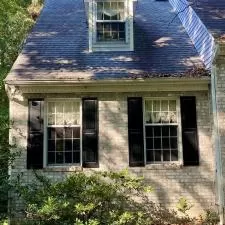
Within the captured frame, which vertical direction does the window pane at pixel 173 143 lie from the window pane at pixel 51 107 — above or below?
below

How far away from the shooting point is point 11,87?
1149cm

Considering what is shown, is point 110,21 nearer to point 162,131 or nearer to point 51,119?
point 51,119

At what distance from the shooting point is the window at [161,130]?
11.5 meters

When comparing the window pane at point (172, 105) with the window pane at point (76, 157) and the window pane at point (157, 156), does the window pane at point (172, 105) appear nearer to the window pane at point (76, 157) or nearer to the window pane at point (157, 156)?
the window pane at point (157, 156)

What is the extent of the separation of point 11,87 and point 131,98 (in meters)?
3.28

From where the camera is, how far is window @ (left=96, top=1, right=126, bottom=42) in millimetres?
13055

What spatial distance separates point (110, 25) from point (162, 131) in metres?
3.83

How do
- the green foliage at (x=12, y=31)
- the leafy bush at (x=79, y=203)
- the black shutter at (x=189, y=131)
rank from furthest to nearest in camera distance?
the green foliage at (x=12, y=31) → the black shutter at (x=189, y=131) → the leafy bush at (x=79, y=203)

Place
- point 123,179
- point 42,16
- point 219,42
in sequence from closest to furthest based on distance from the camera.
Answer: point 123,179, point 219,42, point 42,16

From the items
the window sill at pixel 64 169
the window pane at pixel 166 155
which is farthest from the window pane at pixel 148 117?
the window sill at pixel 64 169

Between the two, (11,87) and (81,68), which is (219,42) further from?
(11,87)

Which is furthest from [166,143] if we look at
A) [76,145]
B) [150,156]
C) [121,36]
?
[121,36]

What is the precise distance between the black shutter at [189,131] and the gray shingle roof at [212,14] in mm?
1972

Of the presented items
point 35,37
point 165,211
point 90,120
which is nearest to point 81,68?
point 90,120
